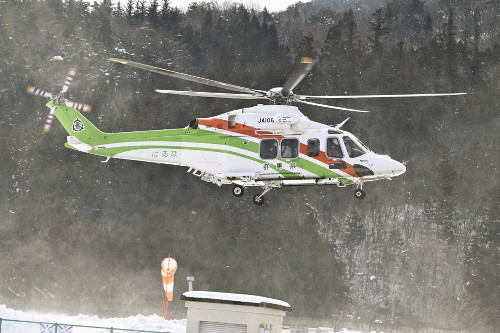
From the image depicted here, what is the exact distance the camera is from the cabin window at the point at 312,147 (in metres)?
27.5

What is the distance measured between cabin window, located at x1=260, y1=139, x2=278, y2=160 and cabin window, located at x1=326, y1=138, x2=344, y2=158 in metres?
1.67

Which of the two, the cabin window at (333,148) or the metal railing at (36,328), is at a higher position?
the cabin window at (333,148)

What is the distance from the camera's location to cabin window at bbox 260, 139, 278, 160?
91.2 feet

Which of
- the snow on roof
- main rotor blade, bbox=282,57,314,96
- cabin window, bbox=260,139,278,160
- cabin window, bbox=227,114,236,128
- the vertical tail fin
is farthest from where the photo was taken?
the vertical tail fin

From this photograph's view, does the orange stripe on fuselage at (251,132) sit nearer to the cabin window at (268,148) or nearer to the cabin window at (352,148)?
the cabin window at (268,148)

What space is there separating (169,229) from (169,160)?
3117 cm

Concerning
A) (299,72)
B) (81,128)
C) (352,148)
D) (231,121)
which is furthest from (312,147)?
(81,128)

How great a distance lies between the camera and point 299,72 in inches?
1000

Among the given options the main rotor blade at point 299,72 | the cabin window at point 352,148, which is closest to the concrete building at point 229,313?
the main rotor blade at point 299,72

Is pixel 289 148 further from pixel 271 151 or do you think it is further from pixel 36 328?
pixel 36 328

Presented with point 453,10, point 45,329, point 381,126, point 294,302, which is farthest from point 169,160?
point 453,10

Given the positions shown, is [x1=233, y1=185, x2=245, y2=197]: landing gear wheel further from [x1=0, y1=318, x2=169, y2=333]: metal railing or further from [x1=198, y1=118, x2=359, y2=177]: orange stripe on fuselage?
[x1=0, y1=318, x2=169, y2=333]: metal railing

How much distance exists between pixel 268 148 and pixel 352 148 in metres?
2.70

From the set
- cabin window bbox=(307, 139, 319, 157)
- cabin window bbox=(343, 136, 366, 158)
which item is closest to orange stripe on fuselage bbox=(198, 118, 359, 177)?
cabin window bbox=(307, 139, 319, 157)
